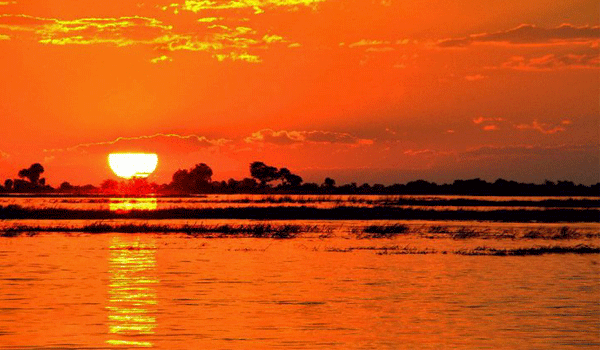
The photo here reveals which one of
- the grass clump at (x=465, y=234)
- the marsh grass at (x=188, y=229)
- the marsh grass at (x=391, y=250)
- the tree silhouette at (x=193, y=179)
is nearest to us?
the marsh grass at (x=391, y=250)

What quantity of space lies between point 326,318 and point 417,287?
5.65 m

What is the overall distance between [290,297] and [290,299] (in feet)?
1.08

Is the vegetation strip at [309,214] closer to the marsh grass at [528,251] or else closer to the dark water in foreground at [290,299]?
the marsh grass at [528,251]

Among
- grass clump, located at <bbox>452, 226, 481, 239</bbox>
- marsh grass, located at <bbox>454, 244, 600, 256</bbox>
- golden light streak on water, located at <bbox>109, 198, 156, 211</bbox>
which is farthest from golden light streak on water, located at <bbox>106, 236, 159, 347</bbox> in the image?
golden light streak on water, located at <bbox>109, 198, 156, 211</bbox>

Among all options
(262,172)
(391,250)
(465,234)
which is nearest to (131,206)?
(465,234)

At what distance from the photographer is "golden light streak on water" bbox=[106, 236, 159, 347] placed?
1850 centimetres

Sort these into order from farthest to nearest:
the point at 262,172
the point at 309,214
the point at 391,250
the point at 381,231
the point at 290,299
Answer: the point at 262,172
the point at 309,214
the point at 381,231
the point at 391,250
the point at 290,299

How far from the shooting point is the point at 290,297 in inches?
913

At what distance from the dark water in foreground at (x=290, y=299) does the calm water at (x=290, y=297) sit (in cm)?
4

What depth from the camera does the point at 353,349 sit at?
55.7 feet

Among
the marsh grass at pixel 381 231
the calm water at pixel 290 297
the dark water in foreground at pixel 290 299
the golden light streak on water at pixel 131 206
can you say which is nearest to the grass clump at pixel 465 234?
the marsh grass at pixel 381 231

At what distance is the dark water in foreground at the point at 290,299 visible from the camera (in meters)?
18.0

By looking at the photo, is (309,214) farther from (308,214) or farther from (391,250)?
(391,250)

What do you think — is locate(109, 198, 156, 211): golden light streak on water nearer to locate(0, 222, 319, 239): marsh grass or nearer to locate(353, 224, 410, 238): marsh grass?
locate(0, 222, 319, 239): marsh grass
